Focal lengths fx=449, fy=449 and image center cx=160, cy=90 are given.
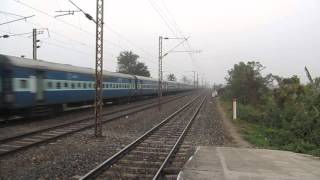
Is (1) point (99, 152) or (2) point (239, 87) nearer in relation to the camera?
(1) point (99, 152)

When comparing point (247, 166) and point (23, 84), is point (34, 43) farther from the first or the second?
point (247, 166)

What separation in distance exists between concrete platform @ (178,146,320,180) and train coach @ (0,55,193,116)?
970 cm

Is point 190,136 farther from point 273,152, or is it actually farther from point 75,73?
point 75,73

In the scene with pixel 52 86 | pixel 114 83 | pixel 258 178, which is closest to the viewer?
pixel 258 178

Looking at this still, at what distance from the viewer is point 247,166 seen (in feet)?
36.5

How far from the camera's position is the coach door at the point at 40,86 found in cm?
2227

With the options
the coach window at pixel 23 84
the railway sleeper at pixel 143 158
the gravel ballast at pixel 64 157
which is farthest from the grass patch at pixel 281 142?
the coach window at pixel 23 84

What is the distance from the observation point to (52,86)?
2406cm

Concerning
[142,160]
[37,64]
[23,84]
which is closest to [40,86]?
[37,64]

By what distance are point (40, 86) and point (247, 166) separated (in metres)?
14.3

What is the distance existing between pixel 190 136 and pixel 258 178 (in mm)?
8590

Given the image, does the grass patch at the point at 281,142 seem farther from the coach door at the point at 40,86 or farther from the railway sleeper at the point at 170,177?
the coach door at the point at 40,86

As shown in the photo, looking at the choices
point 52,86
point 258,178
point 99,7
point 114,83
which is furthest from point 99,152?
point 114,83

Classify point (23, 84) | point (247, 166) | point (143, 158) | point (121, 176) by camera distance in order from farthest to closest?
point (23, 84) → point (143, 158) → point (247, 166) → point (121, 176)
